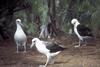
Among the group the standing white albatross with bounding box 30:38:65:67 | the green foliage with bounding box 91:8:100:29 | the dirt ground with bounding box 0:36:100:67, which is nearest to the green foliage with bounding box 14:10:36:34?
the dirt ground with bounding box 0:36:100:67

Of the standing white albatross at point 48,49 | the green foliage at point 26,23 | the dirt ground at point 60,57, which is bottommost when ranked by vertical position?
the dirt ground at point 60,57

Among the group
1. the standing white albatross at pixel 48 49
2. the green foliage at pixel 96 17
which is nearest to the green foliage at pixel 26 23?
the green foliage at pixel 96 17

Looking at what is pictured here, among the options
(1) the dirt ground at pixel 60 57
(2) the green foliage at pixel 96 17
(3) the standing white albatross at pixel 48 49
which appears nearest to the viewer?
(3) the standing white albatross at pixel 48 49

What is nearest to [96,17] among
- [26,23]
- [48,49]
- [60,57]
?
[60,57]

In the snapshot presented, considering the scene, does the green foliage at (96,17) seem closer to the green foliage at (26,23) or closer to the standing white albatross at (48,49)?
the green foliage at (26,23)

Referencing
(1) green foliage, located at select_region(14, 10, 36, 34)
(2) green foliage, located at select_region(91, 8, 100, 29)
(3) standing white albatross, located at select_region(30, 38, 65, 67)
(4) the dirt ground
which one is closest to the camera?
(3) standing white albatross, located at select_region(30, 38, 65, 67)

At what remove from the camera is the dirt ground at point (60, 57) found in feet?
27.7

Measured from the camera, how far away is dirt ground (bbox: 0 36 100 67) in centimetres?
845

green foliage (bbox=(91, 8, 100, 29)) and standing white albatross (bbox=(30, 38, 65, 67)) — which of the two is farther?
green foliage (bbox=(91, 8, 100, 29))

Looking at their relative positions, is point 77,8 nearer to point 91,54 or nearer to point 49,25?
point 49,25

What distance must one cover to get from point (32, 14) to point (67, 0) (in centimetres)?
164

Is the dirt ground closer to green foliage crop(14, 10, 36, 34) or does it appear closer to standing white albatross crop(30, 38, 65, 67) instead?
standing white albatross crop(30, 38, 65, 67)

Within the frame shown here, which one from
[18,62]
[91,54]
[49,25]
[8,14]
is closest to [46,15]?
[49,25]

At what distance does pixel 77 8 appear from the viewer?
1262cm
